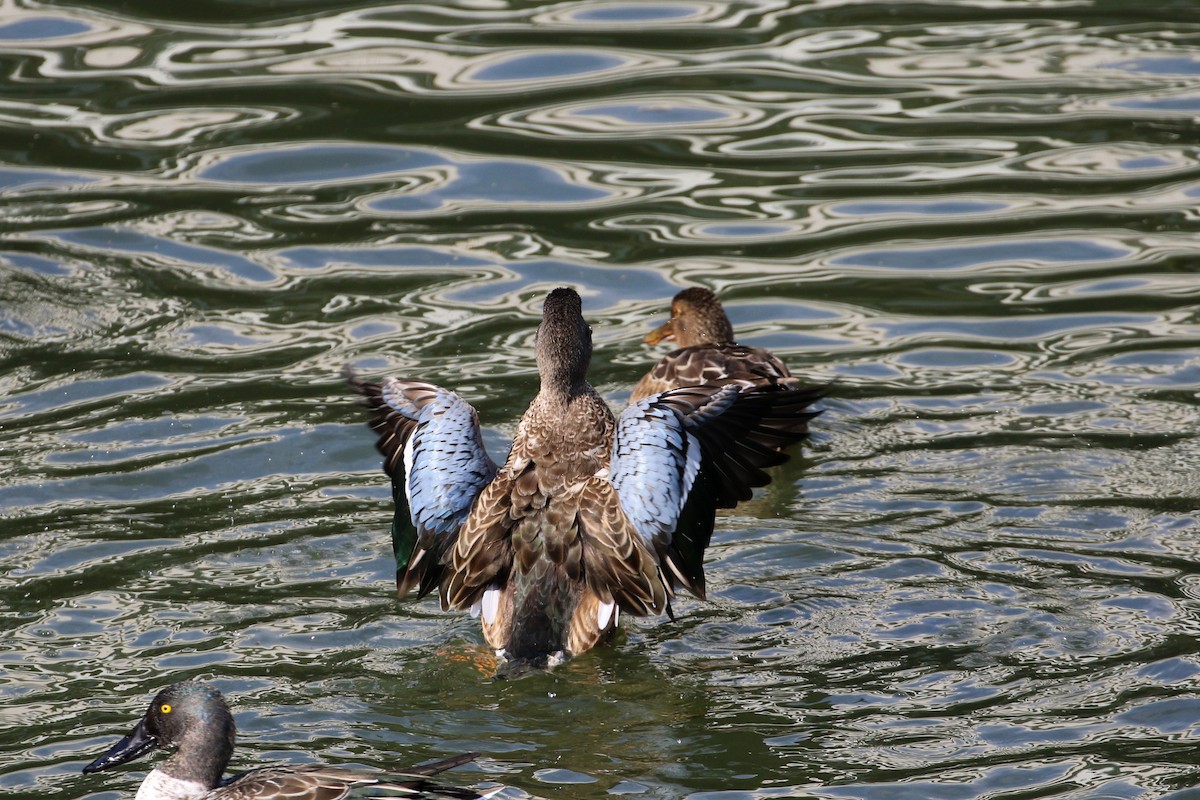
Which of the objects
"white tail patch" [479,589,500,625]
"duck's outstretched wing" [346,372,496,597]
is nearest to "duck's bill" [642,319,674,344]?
"duck's outstretched wing" [346,372,496,597]

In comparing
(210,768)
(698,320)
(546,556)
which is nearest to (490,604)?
(546,556)

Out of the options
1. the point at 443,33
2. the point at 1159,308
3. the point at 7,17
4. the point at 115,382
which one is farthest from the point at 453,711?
the point at 7,17

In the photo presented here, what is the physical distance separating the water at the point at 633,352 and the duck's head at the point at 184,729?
291 mm

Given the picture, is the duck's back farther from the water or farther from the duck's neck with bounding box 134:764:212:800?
the duck's neck with bounding box 134:764:212:800

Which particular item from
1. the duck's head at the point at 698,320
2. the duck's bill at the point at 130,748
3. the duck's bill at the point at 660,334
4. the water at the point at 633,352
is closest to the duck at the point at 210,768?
the duck's bill at the point at 130,748

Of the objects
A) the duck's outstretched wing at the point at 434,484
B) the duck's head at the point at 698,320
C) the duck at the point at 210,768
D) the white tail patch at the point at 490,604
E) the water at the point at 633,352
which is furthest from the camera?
the duck's head at the point at 698,320

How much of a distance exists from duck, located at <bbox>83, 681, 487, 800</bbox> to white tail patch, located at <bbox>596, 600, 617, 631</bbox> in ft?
5.11

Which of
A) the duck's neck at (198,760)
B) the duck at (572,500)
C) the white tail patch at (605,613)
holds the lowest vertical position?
the white tail patch at (605,613)

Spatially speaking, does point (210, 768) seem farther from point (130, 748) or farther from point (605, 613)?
point (605, 613)

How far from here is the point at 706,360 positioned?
1027 cm

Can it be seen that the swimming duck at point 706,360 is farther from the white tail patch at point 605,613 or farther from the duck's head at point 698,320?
the white tail patch at point 605,613

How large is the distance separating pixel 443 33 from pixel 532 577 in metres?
9.71

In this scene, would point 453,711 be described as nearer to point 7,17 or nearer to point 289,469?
point 289,469

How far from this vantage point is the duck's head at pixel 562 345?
27.1 ft
